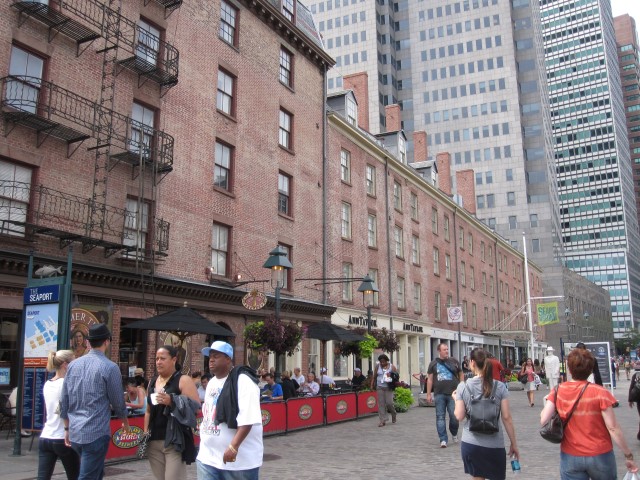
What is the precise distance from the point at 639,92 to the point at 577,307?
115242 millimetres

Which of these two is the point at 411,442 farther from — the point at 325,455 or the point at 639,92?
the point at 639,92

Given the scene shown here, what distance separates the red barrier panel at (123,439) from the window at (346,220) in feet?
68.2

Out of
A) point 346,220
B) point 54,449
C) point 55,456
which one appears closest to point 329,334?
point 346,220

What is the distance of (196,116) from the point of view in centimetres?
2116

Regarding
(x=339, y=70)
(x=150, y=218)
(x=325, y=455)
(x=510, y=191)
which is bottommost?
(x=325, y=455)

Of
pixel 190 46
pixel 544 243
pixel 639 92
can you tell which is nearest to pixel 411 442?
pixel 190 46

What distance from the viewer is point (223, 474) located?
4.89 metres

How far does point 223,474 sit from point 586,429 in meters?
3.06

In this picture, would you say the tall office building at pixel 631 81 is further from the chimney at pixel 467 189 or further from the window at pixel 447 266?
the window at pixel 447 266

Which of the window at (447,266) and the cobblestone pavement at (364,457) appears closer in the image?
the cobblestone pavement at (364,457)

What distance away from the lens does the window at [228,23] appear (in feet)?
76.4

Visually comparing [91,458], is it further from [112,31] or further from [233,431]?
[112,31]

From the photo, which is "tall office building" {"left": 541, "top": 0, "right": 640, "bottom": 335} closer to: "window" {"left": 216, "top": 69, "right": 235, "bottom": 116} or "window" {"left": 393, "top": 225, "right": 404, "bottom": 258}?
"window" {"left": 393, "top": 225, "right": 404, "bottom": 258}

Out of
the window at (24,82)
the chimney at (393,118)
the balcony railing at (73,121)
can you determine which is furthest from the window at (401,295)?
the window at (24,82)
